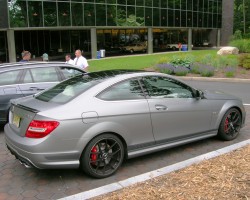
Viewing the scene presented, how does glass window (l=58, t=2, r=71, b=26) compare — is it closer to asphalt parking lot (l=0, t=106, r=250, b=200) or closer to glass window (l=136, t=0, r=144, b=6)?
glass window (l=136, t=0, r=144, b=6)

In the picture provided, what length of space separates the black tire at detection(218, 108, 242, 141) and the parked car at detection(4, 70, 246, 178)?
21 cm

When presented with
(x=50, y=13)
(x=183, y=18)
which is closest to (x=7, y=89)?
(x=50, y=13)

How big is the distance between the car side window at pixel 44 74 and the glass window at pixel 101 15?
23789 mm

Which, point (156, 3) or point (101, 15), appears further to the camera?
point (156, 3)

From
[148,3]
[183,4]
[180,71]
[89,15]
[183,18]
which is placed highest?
[183,4]

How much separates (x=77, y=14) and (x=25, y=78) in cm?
2262

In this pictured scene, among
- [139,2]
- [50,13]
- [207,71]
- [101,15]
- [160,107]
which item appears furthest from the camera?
[139,2]

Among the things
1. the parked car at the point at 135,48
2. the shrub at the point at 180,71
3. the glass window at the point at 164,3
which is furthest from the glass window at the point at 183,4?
the shrub at the point at 180,71

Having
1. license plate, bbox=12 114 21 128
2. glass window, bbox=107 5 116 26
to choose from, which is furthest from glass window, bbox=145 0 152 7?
license plate, bbox=12 114 21 128

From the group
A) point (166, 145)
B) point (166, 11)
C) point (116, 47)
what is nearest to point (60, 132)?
point (166, 145)

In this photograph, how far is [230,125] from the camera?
6.43 meters

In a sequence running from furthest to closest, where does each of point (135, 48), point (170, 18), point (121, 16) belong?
point (170, 18)
point (135, 48)
point (121, 16)

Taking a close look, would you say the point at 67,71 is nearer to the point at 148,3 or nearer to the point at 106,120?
the point at 106,120

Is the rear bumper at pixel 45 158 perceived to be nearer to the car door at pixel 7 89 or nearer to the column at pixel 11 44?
the car door at pixel 7 89
